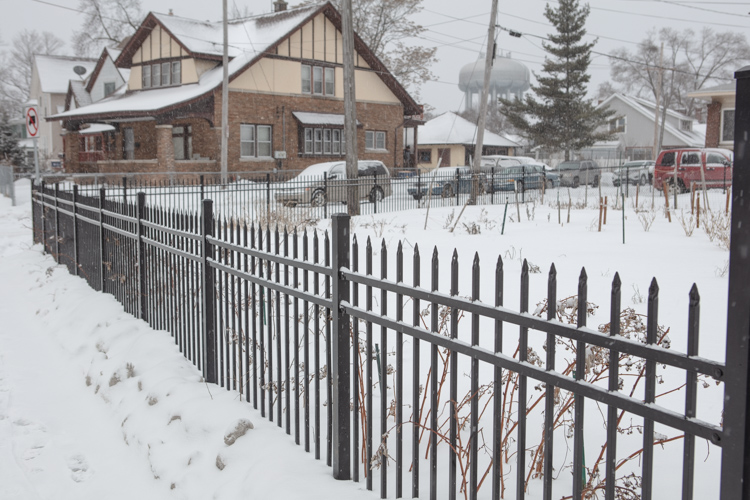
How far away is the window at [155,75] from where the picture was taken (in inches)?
1369

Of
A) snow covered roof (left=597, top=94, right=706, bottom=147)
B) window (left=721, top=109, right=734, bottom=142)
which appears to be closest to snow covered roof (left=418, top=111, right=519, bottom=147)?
snow covered roof (left=597, top=94, right=706, bottom=147)

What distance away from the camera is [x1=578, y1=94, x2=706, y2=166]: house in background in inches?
2450

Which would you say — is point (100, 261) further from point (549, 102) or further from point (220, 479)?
point (549, 102)

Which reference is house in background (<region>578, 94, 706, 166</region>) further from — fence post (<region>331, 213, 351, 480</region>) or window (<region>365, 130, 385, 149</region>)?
fence post (<region>331, 213, 351, 480</region>)

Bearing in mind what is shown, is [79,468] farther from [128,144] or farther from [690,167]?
[128,144]

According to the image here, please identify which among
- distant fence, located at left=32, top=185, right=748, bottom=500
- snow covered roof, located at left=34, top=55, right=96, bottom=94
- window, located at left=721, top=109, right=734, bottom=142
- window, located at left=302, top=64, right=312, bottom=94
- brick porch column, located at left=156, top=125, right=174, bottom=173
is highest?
snow covered roof, located at left=34, top=55, right=96, bottom=94

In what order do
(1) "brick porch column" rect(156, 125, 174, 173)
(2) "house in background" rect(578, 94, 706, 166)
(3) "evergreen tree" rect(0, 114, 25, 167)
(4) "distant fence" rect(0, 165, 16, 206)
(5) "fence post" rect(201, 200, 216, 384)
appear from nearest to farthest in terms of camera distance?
(5) "fence post" rect(201, 200, 216, 384) → (4) "distant fence" rect(0, 165, 16, 206) → (1) "brick porch column" rect(156, 125, 174, 173) → (3) "evergreen tree" rect(0, 114, 25, 167) → (2) "house in background" rect(578, 94, 706, 166)

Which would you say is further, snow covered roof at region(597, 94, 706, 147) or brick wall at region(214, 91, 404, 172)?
snow covered roof at region(597, 94, 706, 147)

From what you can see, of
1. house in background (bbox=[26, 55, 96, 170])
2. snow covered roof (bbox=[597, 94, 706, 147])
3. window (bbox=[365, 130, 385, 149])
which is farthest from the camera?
snow covered roof (bbox=[597, 94, 706, 147])

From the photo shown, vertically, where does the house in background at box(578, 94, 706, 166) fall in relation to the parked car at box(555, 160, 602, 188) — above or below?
above

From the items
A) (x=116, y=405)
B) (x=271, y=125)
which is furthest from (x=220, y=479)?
(x=271, y=125)

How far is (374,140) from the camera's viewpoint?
127ft

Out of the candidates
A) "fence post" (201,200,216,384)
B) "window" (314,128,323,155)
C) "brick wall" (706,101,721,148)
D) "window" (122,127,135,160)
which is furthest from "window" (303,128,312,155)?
"fence post" (201,200,216,384)

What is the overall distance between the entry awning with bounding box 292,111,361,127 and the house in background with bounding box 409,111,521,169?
546 inches
